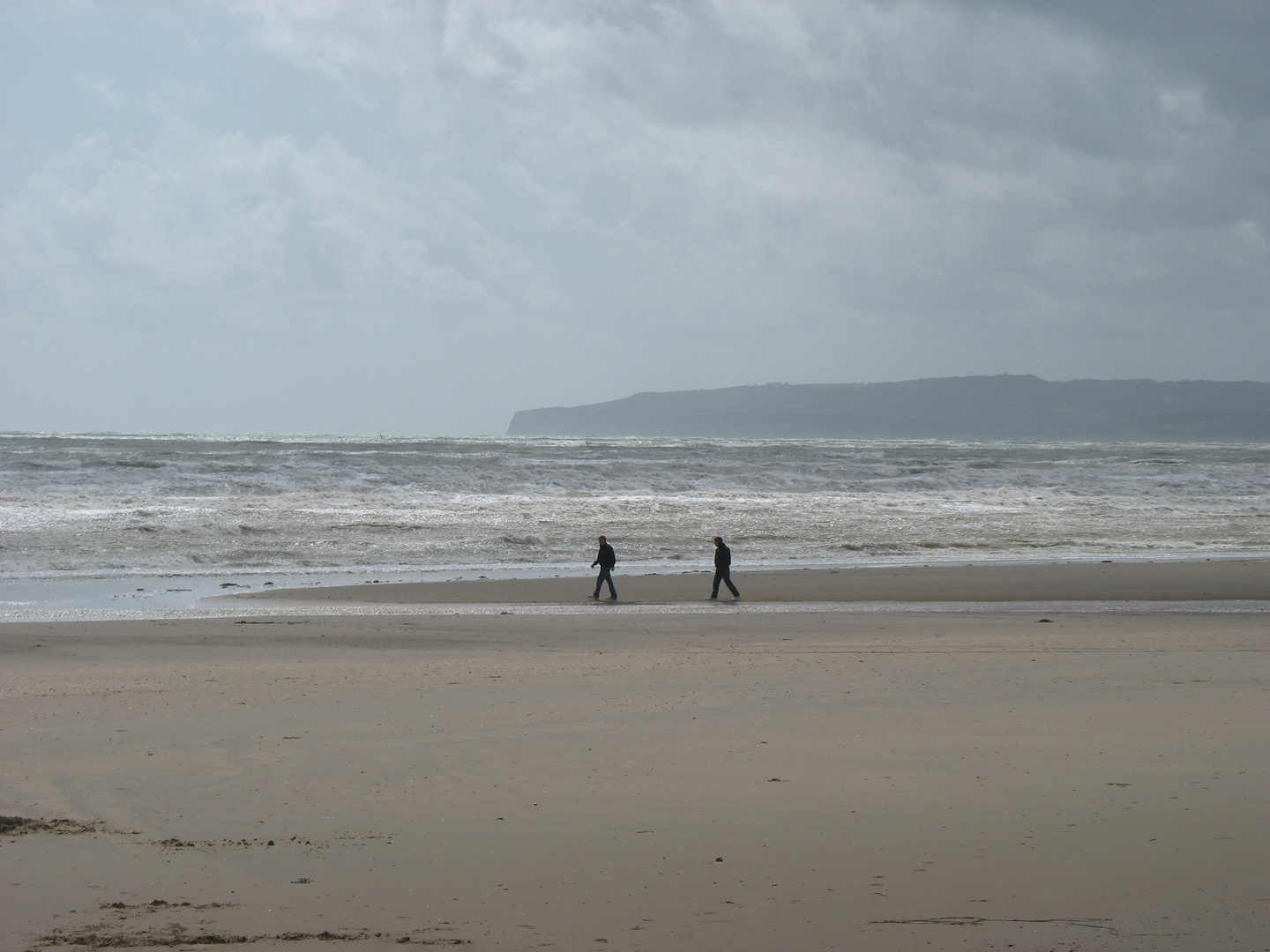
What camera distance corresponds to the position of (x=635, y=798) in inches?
227

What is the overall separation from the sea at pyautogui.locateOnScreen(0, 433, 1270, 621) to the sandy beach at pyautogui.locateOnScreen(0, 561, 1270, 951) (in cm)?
758

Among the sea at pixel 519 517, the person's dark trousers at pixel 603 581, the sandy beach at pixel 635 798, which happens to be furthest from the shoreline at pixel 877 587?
the sandy beach at pixel 635 798

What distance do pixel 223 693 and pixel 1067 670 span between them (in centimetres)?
764

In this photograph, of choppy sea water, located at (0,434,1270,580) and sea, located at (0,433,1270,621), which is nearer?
sea, located at (0,433,1270,621)

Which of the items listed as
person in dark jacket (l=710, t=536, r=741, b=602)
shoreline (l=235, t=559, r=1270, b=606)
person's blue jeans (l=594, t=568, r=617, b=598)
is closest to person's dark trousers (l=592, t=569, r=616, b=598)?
person's blue jeans (l=594, t=568, r=617, b=598)

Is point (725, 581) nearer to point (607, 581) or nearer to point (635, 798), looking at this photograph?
point (607, 581)

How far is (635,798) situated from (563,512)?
2457 cm

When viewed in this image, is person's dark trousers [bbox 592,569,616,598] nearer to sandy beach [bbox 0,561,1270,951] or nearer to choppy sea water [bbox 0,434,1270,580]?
choppy sea water [bbox 0,434,1270,580]

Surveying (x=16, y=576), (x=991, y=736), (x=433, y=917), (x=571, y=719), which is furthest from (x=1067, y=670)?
(x=16, y=576)

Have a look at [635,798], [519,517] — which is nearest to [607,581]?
[635,798]

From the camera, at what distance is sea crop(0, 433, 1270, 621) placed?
66.5 feet

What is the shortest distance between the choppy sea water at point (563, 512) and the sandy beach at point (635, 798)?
11.4 metres

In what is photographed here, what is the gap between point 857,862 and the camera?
15.8 feet

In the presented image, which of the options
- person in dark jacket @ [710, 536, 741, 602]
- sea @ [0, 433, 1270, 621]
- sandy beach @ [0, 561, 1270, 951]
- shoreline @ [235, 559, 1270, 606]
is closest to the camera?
sandy beach @ [0, 561, 1270, 951]
